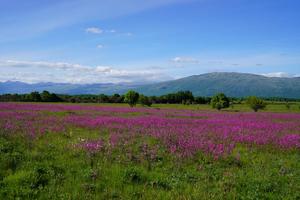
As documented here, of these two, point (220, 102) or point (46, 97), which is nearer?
point (220, 102)

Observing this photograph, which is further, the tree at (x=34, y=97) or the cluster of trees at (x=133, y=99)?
the tree at (x=34, y=97)

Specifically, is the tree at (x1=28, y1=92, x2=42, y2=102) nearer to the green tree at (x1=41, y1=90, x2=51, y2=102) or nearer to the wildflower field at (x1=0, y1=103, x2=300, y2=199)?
the green tree at (x1=41, y1=90, x2=51, y2=102)

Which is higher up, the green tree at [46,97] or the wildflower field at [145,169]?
the green tree at [46,97]

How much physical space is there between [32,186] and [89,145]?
434 centimetres

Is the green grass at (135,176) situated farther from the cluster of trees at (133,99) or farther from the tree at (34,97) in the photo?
the tree at (34,97)

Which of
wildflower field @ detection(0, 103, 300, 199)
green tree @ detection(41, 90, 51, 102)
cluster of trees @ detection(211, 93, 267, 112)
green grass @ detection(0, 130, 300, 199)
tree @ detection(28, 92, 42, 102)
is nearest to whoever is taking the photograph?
green grass @ detection(0, 130, 300, 199)

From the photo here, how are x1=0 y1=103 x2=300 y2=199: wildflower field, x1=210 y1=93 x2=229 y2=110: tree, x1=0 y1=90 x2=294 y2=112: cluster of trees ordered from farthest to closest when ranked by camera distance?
x1=210 y1=93 x2=229 y2=110: tree
x1=0 y1=90 x2=294 y2=112: cluster of trees
x1=0 y1=103 x2=300 y2=199: wildflower field

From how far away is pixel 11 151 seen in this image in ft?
33.1

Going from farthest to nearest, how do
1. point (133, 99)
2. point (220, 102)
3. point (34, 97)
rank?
1. point (34, 97)
2. point (220, 102)
3. point (133, 99)

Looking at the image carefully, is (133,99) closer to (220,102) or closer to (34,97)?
(220,102)

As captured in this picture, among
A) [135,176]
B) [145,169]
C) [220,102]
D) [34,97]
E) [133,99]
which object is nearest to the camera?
[135,176]

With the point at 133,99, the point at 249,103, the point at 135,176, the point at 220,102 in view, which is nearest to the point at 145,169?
the point at 135,176

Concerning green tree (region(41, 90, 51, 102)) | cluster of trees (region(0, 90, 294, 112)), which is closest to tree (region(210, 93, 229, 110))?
cluster of trees (region(0, 90, 294, 112))

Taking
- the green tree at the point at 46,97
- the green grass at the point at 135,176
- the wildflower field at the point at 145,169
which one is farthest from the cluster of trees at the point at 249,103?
the green tree at the point at 46,97
